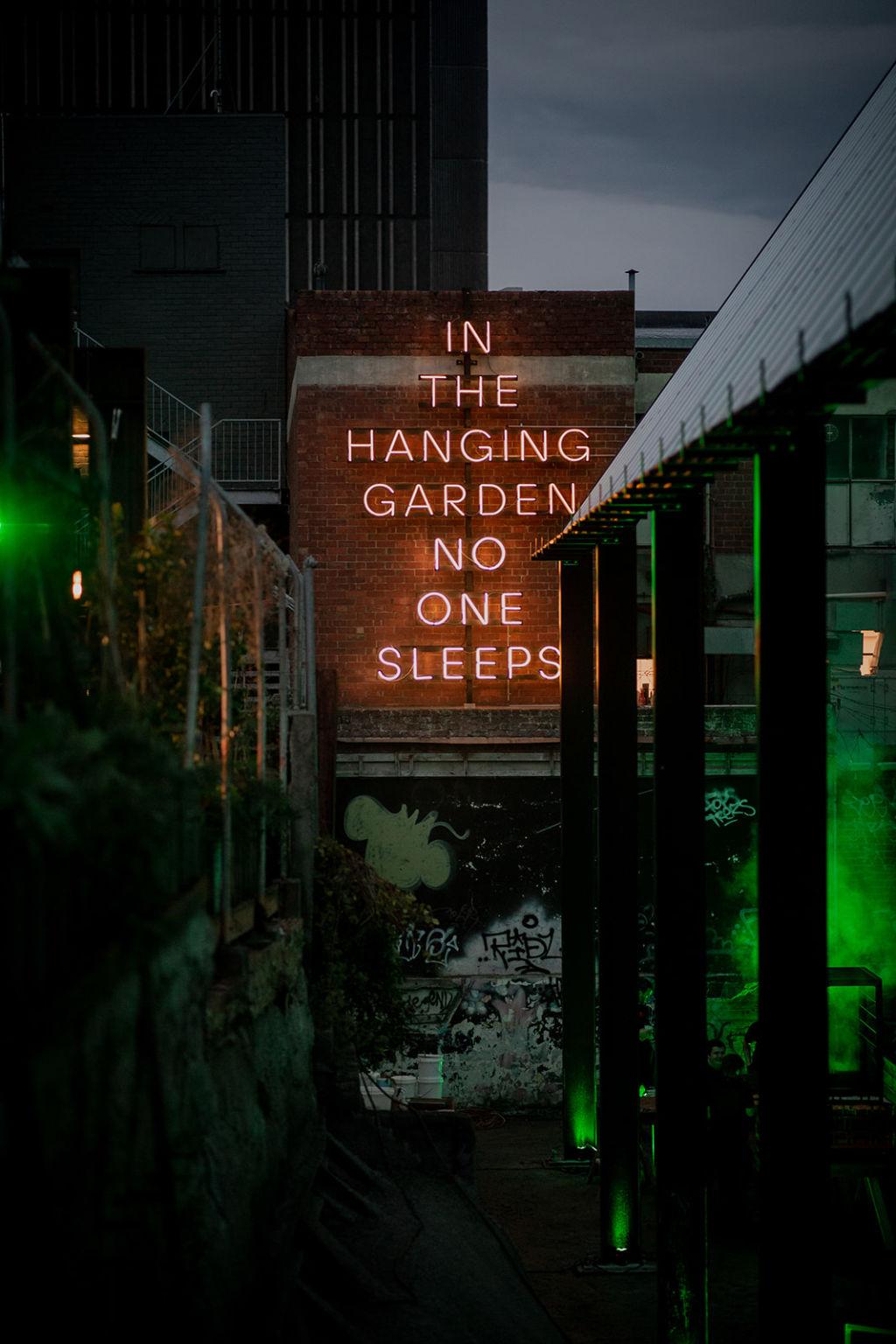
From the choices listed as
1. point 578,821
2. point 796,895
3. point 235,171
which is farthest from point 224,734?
point 235,171

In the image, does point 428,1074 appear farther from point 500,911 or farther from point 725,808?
point 725,808

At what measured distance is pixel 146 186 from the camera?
2320 cm

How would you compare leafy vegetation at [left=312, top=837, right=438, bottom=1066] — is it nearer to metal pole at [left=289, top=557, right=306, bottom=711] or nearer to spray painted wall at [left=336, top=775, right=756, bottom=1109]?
metal pole at [left=289, top=557, right=306, bottom=711]

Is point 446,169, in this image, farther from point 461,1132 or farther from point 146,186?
point 461,1132

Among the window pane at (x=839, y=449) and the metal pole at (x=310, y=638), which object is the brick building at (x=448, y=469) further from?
the metal pole at (x=310, y=638)

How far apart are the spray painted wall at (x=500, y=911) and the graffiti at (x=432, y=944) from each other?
0.06ft

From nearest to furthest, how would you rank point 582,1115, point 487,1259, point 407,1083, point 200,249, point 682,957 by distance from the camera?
point 682,957, point 487,1259, point 582,1115, point 407,1083, point 200,249

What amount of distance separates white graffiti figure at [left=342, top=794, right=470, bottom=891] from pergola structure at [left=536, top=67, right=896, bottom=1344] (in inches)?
158

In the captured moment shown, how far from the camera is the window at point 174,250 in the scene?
22.9 metres

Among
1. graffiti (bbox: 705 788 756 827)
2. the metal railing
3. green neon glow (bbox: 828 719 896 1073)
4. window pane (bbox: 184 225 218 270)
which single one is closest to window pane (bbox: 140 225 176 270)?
window pane (bbox: 184 225 218 270)

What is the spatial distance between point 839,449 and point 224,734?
48.9ft

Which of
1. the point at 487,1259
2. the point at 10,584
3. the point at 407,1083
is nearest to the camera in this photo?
the point at 10,584

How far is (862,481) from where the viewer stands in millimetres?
19250

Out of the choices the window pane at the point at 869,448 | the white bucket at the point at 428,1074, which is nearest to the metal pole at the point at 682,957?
the white bucket at the point at 428,1074
